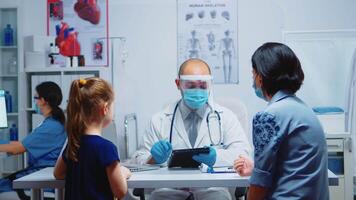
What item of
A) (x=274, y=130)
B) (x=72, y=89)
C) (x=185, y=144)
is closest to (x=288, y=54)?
(x=274, y=130)

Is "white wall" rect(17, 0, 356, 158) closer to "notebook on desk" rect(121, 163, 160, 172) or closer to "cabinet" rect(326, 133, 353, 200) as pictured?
"cabinet" rect(326, 133, 353, 200)

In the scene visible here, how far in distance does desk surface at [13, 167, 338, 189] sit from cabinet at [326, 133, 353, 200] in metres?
1.38

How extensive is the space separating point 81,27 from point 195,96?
1.74 meters

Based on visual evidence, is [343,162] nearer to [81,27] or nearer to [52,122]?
[52,122]

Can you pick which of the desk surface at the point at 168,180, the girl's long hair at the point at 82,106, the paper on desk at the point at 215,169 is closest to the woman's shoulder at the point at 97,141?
the girl's long hair at the point at 82,106

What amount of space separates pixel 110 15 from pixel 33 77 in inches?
33.2

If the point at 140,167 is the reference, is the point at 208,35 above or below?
above

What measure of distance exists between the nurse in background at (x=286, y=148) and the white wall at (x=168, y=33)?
2192 millimetres

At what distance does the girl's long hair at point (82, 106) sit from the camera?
1700mm

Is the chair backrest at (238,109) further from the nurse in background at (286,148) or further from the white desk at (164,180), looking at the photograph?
the nurse in background at (286,148)

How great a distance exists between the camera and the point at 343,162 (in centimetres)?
316

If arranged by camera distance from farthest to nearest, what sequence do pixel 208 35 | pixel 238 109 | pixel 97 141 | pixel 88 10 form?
1. pixel 88 10
2. pixel 208 35
3. pixel 238 109
4. pixel 97 141

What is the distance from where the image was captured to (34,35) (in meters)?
3.79

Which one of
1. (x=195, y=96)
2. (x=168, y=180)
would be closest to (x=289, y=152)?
(x=168, y=180)
